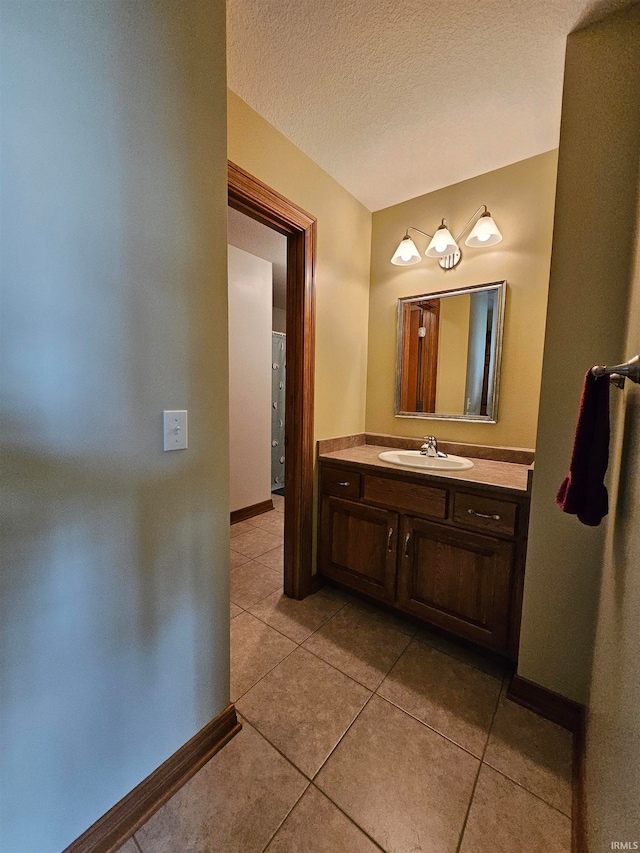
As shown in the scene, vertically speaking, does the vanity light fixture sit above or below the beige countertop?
above

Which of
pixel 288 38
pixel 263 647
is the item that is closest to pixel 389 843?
pixel 263 647

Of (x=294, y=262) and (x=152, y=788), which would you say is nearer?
(x=152, y=788)

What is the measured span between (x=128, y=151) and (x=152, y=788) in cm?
179

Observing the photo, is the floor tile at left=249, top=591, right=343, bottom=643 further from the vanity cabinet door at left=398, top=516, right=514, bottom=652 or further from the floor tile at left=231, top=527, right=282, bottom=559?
the floor tile at left=231, top=527, right=282, bottom=559

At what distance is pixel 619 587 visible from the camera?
812 millimetres

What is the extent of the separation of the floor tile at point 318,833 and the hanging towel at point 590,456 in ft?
3.65

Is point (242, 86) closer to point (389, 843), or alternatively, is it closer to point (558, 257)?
point (558, 257)

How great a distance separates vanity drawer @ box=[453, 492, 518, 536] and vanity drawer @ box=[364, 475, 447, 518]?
73 mm

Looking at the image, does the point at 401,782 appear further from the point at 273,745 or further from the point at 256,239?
the point at 256,239

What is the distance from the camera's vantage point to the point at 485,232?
1773 mm

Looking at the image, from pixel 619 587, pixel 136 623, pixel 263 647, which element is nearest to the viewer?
pixel 619 587

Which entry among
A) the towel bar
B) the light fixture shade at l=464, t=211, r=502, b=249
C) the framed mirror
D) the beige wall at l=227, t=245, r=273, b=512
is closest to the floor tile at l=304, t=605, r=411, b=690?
the framed mirror

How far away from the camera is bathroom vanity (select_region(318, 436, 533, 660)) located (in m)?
1.45

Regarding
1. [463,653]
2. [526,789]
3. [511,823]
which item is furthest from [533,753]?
[463,653]
